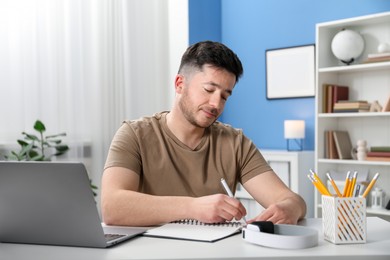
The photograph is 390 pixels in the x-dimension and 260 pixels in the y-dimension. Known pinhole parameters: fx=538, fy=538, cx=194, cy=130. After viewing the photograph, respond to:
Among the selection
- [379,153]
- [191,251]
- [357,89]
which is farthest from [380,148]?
[191,251]

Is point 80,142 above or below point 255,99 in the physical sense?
below

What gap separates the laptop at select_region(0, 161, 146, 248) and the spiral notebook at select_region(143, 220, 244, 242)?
13cm

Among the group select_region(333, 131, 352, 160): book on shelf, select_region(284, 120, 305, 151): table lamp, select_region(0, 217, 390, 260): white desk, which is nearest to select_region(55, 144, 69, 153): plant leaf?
select_region(284, 120, 305, 151): table lamp

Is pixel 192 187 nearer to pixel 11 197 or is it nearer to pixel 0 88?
pixel 11 197

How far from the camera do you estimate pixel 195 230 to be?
1.40 meters

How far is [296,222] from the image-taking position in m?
1.60

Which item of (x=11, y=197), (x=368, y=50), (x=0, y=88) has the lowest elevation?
(x=11, y=197)

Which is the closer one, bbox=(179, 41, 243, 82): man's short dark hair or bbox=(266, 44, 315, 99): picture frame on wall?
bbox=(179, 41, 243, 82): man's short dark hair

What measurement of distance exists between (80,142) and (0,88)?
0.72 m

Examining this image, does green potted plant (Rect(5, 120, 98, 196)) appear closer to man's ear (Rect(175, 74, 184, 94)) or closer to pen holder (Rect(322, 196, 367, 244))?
man's ear (Rect(175, 74, 184, 94))

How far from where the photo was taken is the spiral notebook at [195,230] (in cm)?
132

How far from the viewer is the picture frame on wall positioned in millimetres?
4547

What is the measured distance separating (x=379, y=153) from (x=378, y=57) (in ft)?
2.23

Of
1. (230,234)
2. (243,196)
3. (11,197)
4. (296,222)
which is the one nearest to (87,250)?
(11,197)
